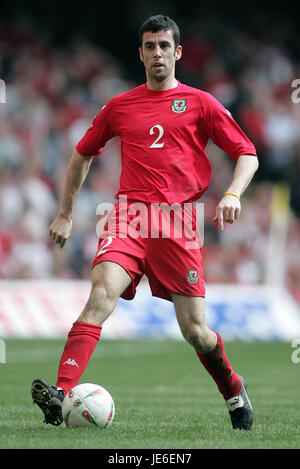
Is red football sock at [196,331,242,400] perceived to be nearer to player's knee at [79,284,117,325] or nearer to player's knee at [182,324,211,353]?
player's knee at [182,324,211,353]

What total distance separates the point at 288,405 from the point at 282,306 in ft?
28.6

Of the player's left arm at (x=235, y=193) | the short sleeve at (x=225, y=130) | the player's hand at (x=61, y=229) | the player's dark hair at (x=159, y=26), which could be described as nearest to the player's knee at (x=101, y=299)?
the player's hand at (x=61, y=229)

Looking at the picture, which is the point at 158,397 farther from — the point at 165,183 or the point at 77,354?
the point at 165,183

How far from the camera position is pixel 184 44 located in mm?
21719

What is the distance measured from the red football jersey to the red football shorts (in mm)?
120

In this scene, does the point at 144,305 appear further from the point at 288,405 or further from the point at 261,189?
the point at 288,405

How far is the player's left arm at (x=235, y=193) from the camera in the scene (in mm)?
5719

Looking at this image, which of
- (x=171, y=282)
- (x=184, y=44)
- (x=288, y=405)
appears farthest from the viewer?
(x=184, y=44)

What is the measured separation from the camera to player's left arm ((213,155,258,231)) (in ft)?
18.8

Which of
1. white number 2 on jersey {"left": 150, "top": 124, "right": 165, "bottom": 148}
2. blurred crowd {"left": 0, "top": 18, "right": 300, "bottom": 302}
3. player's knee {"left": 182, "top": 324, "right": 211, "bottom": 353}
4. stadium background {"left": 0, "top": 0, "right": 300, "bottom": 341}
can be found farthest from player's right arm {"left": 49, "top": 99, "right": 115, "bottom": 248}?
blurred crowd {"left": 0, "top": 18, "right": 300, "bottom": 302}

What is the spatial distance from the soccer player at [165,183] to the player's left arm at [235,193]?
0.03 ft

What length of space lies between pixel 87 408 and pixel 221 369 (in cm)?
104

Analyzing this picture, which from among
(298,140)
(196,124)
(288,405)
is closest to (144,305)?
(298,140)

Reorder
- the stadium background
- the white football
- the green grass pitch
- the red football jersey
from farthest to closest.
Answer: the stadium background
the red football jersey
the white football
the green grass pitch
